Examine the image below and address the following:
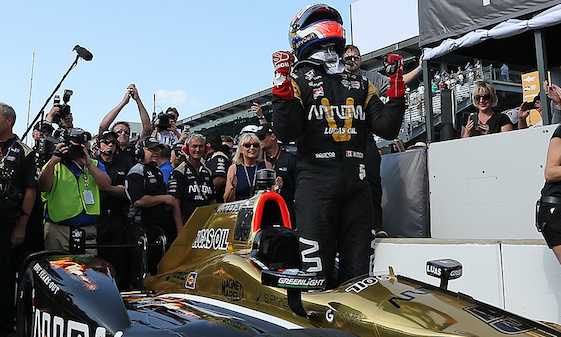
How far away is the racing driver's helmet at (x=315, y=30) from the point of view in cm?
362

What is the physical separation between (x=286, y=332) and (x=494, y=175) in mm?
3869

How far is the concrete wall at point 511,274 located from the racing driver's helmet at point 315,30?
2.00m

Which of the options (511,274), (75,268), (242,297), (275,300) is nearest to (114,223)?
(75,268)

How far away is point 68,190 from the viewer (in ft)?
17.6

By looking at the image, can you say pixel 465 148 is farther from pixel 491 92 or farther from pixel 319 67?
pixel 319 67

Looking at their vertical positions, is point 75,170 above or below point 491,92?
below

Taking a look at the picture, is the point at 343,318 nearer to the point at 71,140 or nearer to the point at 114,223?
the point at 71,140

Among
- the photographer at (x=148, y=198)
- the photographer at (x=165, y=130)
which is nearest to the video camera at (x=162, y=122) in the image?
the photographer at (x=165, y=130)

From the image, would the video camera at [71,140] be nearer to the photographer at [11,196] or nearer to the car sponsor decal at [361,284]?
the photographer at [11,196]

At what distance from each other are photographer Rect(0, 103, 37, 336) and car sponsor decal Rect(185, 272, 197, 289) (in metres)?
1.75

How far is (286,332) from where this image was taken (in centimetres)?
200

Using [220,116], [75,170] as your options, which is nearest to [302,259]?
[75,170]

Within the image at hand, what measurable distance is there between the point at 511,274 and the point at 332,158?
1.84 meters

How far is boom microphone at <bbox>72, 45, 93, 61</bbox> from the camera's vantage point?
6.73 meters
